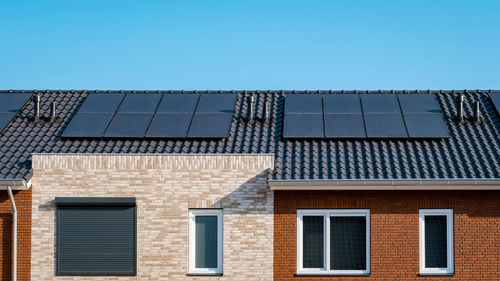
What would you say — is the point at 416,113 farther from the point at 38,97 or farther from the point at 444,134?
the point at 38,97

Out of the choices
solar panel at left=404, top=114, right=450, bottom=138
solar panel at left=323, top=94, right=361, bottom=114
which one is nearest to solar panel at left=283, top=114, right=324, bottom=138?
solar panel at left=323, top=94, right=361, bottom=114

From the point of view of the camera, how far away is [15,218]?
41.3 feet

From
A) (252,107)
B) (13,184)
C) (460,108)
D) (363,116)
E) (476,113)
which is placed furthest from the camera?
(252,107)

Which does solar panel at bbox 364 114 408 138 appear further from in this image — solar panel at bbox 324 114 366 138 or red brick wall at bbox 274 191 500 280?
red brick wall at bbox 274 191 500 280

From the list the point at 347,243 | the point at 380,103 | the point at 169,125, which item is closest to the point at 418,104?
the point at 380,103

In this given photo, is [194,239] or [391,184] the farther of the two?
[194,239]

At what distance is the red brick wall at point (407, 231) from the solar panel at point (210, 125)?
276 centimetres

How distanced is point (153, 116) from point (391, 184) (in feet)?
20.1

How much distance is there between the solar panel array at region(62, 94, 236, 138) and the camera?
1421cm

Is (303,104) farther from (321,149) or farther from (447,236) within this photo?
(447,236)

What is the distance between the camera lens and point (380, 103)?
15.7 metres

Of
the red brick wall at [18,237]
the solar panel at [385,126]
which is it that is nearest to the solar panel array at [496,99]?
the solar panel at [385,126]

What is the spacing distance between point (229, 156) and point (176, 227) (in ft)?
6.11

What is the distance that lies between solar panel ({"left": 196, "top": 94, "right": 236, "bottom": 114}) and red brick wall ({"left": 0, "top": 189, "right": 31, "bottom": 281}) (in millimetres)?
4741
